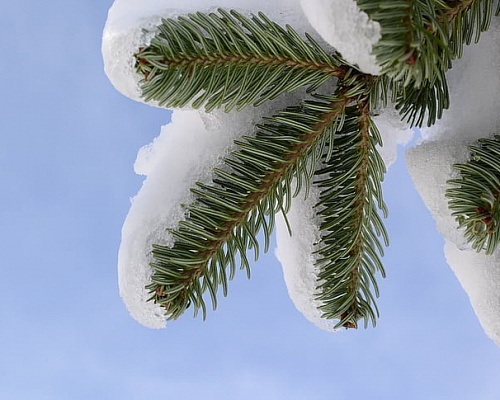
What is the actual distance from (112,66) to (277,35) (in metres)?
0.17

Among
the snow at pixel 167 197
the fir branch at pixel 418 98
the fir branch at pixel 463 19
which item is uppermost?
the fir branch at pixel 463 19

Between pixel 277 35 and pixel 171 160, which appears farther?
pixel 171 160

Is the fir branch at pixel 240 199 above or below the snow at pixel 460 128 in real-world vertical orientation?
below

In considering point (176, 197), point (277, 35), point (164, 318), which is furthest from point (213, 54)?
point (164, 318)

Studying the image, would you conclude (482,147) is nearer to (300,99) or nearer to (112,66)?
(300,99)

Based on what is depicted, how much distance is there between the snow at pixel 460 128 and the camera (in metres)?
0.76

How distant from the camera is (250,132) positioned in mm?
746

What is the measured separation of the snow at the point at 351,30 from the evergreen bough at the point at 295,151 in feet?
0.32

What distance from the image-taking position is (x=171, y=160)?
2.60 feet

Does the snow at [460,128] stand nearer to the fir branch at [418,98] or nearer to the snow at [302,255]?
the fir branch at [418,98]

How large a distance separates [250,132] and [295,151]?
0.21 feet

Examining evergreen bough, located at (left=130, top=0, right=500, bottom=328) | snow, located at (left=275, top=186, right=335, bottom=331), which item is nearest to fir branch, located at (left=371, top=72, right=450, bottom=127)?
evergreen bough, located at (left=130, top=0, right=500, bottom=328)

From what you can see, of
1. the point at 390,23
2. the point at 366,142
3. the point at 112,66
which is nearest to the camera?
the point at 390,23

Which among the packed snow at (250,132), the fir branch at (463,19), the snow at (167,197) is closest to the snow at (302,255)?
the packed snow at (250,132)
